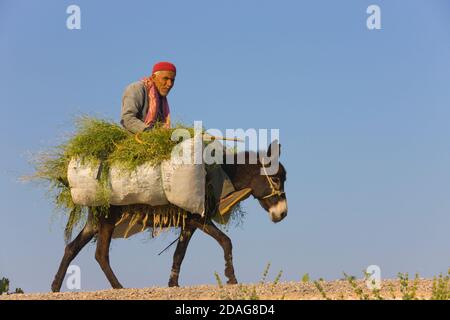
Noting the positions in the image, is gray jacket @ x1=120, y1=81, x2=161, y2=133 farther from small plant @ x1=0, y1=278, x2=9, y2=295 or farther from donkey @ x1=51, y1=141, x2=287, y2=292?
small plant @ x1=0, y1=278, x2=9, y2=295

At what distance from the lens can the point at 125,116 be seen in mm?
11812

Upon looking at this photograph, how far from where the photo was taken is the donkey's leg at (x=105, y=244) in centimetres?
1150

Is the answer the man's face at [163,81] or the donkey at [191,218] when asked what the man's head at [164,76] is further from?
the donkey at [191,218]

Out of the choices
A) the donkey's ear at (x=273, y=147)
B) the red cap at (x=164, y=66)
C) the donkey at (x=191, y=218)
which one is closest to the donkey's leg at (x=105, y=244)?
the donkey at (x=191, y=218)

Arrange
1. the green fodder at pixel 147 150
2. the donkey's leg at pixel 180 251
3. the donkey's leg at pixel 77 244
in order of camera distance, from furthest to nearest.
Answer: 1. the donkey's leg at pixel 77 244
2. the donkey's leg at pixel 180 251
3. the green fodder at pixel 147 150

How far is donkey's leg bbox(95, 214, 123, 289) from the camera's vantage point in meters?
11.5

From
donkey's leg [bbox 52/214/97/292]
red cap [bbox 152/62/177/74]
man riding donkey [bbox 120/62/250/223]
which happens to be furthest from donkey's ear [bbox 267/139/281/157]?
donkey's leg [bbox 52/214/97/292]

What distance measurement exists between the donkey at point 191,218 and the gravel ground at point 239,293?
128 cm

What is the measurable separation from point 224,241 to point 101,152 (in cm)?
213

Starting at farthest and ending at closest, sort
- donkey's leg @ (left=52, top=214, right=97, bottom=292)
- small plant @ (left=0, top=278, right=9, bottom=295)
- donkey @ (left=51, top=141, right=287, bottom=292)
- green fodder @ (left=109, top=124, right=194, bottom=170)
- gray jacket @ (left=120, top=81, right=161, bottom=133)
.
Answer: small plant @ (left=0, top=278, right=9, bottom=295)
donkey's leg @ (left=52, top=214, right=97, bottom=292)
gray jacket @ (left=120, top=81, right=161, bottom=133)
donkey @ (left=51, top=141, right=287, bottom=292)
green fodder @ (left=109, top=124, right=194, bottom=170)

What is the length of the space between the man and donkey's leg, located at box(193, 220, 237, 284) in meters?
1.60

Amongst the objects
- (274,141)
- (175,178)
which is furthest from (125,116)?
(274,141)

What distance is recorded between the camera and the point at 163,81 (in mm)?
12055
